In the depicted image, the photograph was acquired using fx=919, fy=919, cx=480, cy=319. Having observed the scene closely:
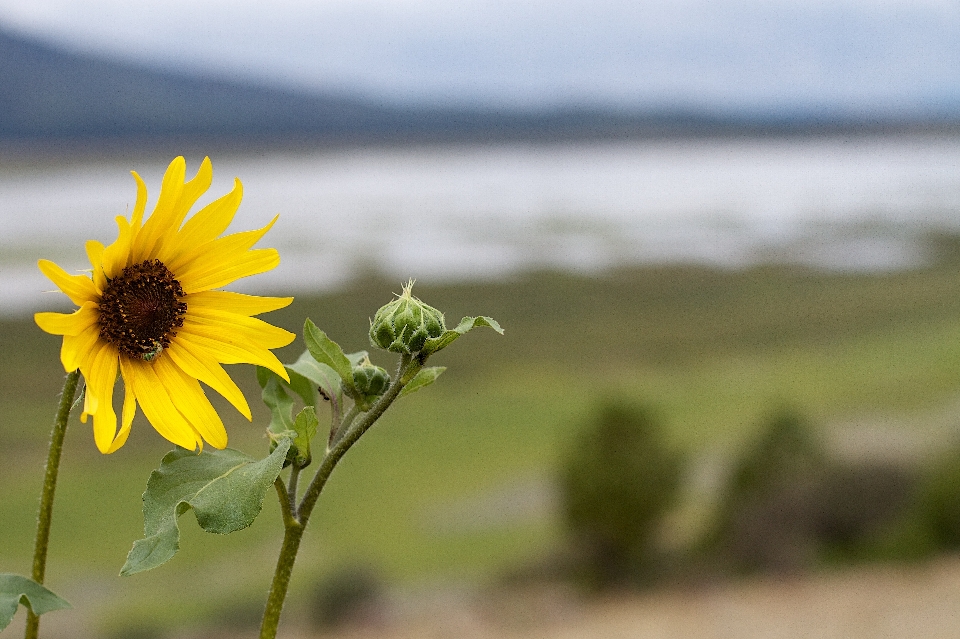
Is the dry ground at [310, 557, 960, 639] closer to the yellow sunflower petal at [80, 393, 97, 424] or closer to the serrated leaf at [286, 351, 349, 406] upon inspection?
the serrated leaf at [286, 351, 349, 406]

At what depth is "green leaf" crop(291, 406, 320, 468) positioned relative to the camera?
0.70 meters

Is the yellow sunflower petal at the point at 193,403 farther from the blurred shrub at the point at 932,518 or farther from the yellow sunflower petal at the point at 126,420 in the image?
the blurred shrub at the point at 932,518

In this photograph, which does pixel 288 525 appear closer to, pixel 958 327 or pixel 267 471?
pixel 267 471

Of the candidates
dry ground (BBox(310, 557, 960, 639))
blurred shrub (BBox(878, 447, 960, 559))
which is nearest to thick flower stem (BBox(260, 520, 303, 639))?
dry ground (BBox(310, 557, 960, 639))

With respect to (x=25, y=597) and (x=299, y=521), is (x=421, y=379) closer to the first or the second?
(x=299, y=521)

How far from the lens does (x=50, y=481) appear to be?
66 cm

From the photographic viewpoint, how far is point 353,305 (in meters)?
10.5

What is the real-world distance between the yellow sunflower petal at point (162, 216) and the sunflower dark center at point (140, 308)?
13 millimetres

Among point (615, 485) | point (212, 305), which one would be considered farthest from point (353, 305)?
point (212, 305)

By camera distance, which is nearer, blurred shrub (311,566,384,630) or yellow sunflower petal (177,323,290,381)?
yellow sunflower petal (177,323,290,381)

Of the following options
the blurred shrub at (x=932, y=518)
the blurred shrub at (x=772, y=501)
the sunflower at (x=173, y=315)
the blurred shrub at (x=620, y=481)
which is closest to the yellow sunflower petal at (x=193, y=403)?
the sunflower at (x=173, y=315)

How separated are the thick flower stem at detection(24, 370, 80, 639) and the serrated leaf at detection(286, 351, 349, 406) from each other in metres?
0.19

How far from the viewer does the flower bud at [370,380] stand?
762 mm

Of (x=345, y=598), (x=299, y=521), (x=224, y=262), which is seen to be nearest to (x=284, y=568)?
(x=299, y=521)
